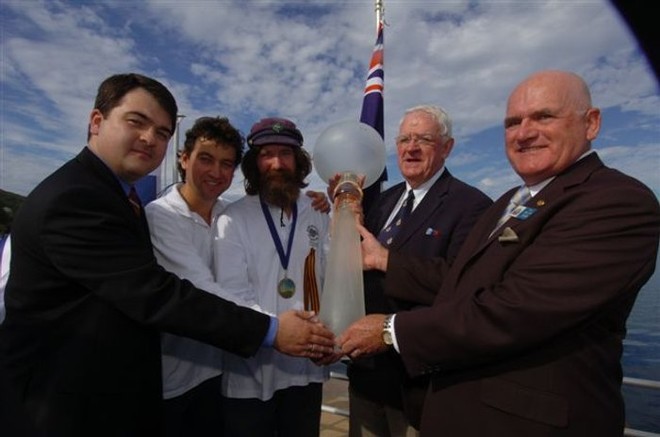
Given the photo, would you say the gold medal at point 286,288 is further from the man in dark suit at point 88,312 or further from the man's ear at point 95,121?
the man's ear at point 95,121

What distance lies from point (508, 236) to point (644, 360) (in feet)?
342

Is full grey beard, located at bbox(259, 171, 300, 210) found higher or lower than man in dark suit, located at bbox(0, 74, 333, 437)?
higher

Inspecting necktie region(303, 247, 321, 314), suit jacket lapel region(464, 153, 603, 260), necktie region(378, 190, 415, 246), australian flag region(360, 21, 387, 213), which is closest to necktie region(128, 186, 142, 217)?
necktie region(303, 247, 321, 314)

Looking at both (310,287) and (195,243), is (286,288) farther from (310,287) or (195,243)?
(195,243)

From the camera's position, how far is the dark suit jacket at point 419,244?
2.79 metres

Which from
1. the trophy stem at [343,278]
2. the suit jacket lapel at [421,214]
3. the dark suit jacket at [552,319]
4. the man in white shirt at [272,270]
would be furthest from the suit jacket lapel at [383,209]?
the dark suit jacket at [552,319]

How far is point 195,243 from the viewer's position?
279 cm

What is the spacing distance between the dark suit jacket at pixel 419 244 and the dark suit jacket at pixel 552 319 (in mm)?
728

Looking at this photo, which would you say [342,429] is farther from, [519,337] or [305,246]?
[519,337]

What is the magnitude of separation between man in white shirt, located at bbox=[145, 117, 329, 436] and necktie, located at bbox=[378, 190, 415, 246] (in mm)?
464

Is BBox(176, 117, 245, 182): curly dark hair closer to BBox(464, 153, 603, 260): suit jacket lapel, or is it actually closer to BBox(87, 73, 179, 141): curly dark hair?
BBox(87, 73, 179, 141): curly dark hair

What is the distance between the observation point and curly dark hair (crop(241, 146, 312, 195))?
121 inches

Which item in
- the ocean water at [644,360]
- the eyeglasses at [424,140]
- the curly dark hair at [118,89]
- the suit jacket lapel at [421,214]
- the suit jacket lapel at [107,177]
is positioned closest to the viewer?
the suit jacket lapel at [107,177]

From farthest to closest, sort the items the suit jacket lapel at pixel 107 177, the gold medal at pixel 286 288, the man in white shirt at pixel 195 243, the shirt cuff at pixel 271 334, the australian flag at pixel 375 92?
the australian flag at pixel 375 92
the gold medal at pixel 286 288
the man in white shirt at pixel 195 243
the shirt cuff at pixel 271 334
the suit jacket lapel at pixel 107 177
